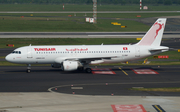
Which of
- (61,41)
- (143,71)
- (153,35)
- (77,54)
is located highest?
(153,35)

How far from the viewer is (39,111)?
24.3 metres

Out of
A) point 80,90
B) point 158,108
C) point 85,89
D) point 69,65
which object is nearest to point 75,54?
point 69,65

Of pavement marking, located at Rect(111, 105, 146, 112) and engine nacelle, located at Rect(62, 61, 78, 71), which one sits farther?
engine nacelle, located at Rect(62, 61, 78, 71)

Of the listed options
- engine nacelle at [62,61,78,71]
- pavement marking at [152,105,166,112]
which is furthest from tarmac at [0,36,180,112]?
engine nacelle at [62,61,78,71]

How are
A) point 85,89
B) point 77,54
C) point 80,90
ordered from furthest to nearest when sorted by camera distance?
1. point 77,54
2. point 85,89
3. point 80,90

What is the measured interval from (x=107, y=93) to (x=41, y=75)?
14.8 meters

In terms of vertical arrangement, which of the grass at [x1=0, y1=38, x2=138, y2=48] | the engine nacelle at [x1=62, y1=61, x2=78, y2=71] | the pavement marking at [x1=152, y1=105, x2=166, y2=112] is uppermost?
the grass at [x1=0, y1=38, x2=138, y2=48]

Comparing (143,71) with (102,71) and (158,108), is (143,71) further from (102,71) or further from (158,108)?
(158,108)

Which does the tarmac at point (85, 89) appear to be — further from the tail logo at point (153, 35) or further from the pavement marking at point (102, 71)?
Result: the tail logo at point (153, 35)

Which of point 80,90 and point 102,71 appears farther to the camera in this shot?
point 102,71

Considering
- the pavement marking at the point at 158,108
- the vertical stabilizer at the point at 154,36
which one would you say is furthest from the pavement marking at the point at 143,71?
the pavement marking at the point at 158,108

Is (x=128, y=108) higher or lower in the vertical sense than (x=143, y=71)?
lower

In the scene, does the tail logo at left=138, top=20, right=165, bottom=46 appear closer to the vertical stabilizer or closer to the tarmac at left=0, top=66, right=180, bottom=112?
the vertical stabilizer

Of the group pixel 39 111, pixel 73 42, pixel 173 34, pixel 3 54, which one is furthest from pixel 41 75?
pixel 173 34
